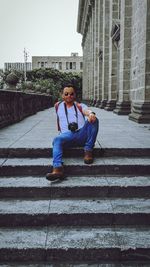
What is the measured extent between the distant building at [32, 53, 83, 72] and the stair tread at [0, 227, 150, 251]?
97.1 meters

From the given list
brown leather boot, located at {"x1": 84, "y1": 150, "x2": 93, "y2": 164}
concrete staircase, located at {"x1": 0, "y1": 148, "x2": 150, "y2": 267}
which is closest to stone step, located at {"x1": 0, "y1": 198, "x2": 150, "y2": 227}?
concrete staircase, located at {"x1": 0, "y1": 148, "x2": 150, "y2": 267}

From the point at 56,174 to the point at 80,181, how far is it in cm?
34

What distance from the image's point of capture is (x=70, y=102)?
17.2 ft

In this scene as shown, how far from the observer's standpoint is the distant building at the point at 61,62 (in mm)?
99375

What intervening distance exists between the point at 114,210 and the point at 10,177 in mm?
1584

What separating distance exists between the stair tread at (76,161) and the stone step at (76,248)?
1403mm

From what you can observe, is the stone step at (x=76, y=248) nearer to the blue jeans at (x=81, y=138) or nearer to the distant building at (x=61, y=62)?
the blue jeans at (x=81, y=138)

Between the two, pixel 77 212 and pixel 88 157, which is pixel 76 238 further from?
pixel 88 157

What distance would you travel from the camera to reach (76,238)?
12.1 ft

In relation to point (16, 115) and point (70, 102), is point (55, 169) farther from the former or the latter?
point (16, 115)

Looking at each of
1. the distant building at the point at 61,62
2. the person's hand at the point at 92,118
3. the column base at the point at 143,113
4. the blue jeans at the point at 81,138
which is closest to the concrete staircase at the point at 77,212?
the blue jeans at the point at 81,138

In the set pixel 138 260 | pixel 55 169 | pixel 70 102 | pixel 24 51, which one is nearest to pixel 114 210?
pixel 138 260

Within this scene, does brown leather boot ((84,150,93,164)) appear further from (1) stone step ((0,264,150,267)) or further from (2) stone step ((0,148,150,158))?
(1) stone step ((0,264,150,267))

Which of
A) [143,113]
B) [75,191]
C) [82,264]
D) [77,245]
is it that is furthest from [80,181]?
[143,113]
